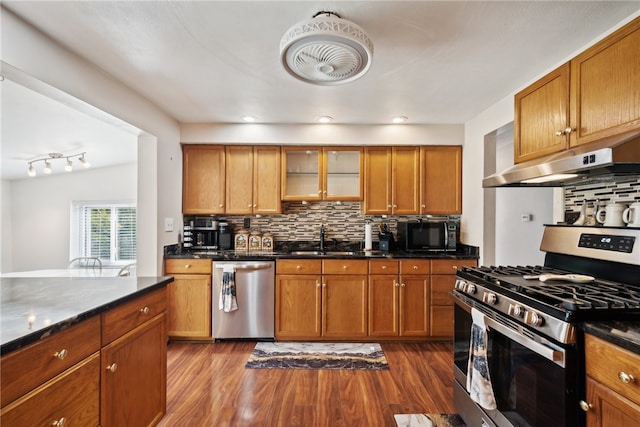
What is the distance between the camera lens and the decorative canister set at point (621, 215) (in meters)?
1.50

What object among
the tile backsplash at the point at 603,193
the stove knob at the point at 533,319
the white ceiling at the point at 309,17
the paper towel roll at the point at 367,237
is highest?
the white ceiling at the point at 309,17

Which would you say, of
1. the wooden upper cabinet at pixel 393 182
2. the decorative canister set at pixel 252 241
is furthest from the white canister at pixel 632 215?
the decorative canister set at pixel 252 241

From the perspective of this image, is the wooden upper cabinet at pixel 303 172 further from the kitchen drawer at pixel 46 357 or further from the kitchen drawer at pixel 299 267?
the kitchen drawer at pixel 46 357

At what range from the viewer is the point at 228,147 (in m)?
3.27

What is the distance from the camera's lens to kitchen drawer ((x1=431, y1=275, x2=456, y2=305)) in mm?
2922

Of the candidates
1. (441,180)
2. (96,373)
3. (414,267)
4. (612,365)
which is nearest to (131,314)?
(96,373)

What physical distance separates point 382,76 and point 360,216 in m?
1.76

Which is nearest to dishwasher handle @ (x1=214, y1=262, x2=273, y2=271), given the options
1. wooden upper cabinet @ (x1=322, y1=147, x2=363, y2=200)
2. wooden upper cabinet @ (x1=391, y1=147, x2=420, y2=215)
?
wooden upper cabinet @ (x1=322, y1=147, x2=363, y2=200)

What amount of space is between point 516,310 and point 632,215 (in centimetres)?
88

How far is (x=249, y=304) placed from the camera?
2.91 m

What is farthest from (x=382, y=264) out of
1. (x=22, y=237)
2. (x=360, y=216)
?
(x=22, y=237)

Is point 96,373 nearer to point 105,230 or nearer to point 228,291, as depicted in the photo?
point 228,291

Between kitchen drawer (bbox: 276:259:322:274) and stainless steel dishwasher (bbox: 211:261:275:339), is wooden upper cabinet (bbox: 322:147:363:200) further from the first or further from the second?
stainless steel dishwasher (bbox: 211:261:275:339)

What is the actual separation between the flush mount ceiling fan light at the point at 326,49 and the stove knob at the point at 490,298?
1.32 metres
